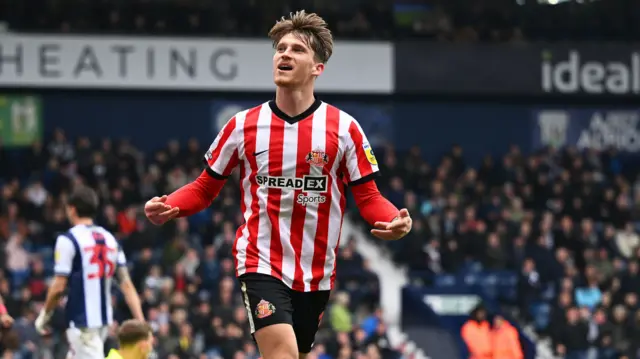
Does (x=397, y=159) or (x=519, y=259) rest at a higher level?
(x=397, y=159)

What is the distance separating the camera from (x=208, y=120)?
28.2 meters

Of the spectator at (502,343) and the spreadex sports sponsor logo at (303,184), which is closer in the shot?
the spreadex sports sponsor logo at (303,184)

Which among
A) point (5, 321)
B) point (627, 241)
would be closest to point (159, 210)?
point (5, 321)

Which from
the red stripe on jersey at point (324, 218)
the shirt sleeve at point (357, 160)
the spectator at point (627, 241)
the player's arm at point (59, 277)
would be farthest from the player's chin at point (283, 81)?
the spectator at point (627, 241)

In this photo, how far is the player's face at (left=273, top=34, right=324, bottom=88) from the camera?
6152 mm

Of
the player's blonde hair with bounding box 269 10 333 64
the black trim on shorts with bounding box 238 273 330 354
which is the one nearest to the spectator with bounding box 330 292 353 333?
the black trim on shorts with bounding box 238 273 330 354

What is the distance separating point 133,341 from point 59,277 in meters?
1.90

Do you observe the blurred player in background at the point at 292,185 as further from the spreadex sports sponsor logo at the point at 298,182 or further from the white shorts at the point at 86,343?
the white shorts at the point at 86,343

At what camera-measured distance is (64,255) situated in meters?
9.10

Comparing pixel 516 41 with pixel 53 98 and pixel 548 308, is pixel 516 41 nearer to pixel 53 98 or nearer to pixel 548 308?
pixel 548 308

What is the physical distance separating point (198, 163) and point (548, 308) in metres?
7.13

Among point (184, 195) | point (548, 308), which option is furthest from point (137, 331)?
point (548, 308)

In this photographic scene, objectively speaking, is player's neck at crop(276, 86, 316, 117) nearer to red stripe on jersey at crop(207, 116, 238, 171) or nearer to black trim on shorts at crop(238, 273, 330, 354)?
red stripe on jersey at crop(207, 116, 238, 171)

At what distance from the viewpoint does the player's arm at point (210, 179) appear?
6227 millimetres
